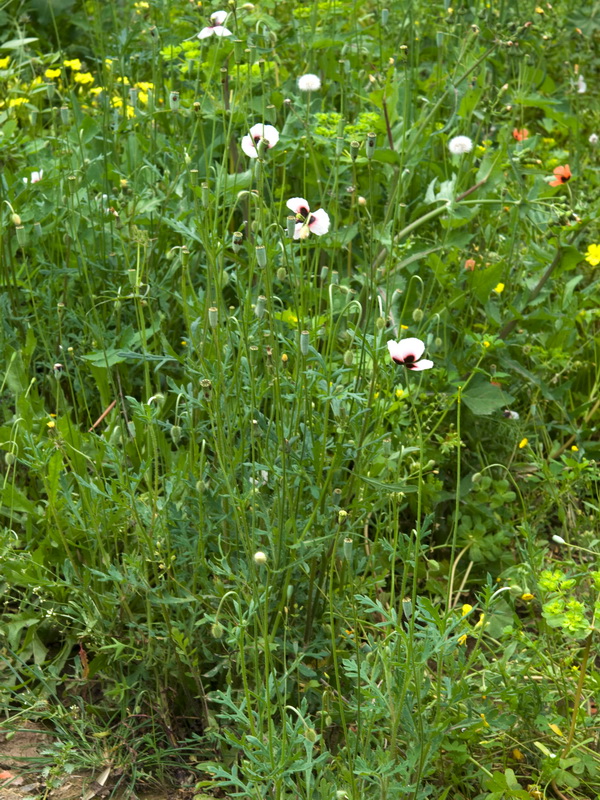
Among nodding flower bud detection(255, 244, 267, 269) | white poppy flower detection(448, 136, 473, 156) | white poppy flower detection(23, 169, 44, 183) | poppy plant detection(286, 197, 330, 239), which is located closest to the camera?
nodding flower bud detection(255, 244, 267, 269)

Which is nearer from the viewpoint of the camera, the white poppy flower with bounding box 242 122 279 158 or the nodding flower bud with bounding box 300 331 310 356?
the nodding flower bud with bounding box 300 331 310 356

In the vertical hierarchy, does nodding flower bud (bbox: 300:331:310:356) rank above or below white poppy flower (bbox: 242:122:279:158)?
below

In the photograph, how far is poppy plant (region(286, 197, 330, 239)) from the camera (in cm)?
172

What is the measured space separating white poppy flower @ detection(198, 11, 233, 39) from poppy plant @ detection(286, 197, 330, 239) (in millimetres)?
514

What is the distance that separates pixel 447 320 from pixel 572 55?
89.6 inches

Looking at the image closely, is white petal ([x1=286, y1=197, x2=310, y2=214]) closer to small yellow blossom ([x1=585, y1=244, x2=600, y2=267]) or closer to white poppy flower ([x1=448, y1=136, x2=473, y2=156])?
white poppy flower ([x1=448, y1=136, x2=473, y2=156])

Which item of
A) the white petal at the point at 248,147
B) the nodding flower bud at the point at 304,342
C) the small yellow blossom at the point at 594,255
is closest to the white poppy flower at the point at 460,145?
the small yellow blossom at the point at 594,255

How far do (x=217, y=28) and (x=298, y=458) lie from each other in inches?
41.8

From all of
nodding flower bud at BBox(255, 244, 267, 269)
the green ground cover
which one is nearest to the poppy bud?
the green ground cover

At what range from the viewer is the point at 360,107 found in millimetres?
3125

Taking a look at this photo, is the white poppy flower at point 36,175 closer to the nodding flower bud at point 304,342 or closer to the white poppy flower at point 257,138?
the white poppy flower at point 257,138

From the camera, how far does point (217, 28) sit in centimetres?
212

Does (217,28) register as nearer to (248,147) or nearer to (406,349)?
(248,147)

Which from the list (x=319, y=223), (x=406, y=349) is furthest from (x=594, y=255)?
(x=406, y=349)
